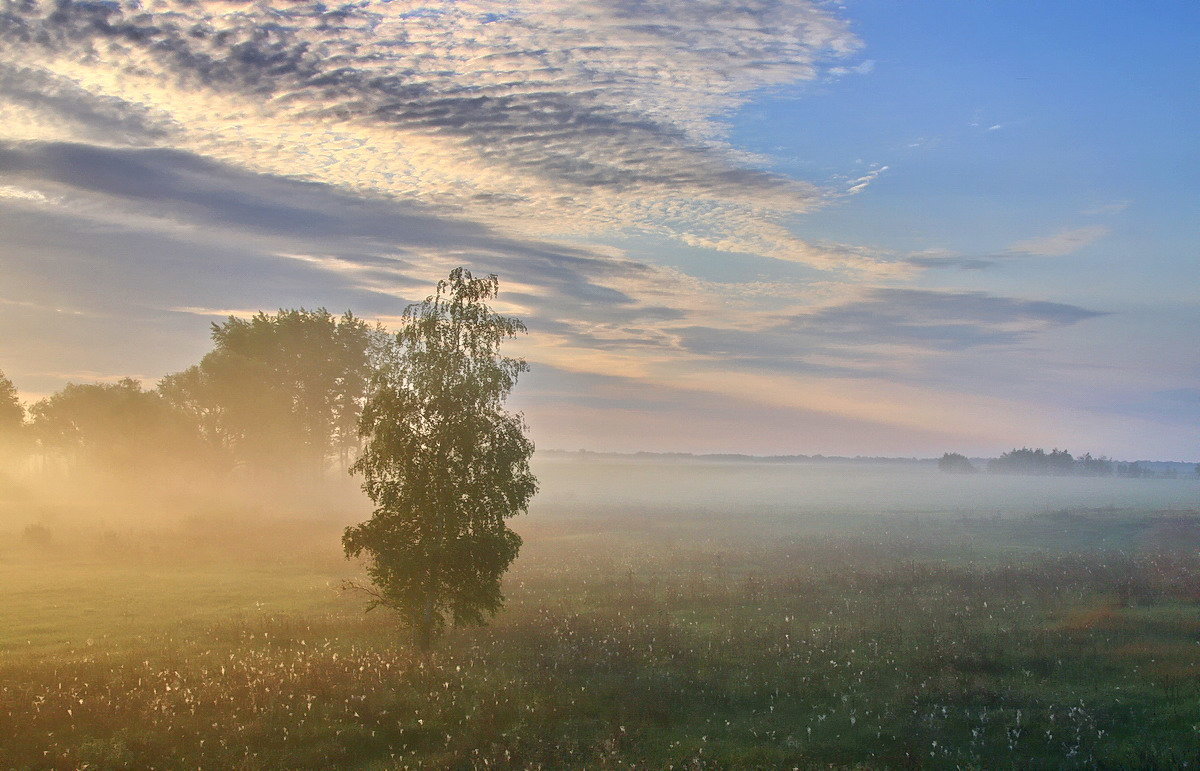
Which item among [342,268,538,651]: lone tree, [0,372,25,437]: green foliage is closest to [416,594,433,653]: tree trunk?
[342,268,538,651]: lone tree

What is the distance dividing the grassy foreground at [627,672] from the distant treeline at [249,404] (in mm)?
40554

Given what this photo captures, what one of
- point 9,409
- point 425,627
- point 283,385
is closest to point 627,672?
point 425,627

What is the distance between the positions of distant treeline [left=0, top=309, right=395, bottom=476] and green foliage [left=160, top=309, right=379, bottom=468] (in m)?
0.10

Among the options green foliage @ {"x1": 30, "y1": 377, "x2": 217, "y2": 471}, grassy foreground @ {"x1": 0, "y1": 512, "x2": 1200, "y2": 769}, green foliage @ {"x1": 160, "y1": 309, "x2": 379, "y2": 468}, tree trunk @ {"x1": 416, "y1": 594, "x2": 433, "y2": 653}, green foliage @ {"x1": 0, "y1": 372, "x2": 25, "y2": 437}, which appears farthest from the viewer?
green foliage @ {"x1": 0, "y1": 372, "x2": 25, "y2": 437}

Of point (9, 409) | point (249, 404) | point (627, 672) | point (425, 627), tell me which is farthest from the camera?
point (9, 409)

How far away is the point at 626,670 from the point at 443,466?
7718 millimetres

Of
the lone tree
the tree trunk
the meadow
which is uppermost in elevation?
the lone tree

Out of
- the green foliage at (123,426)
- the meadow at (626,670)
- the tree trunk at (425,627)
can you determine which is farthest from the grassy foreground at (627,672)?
the green foliage at (123,426)

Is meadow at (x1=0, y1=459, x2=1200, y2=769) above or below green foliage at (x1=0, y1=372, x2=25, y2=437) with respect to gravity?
below

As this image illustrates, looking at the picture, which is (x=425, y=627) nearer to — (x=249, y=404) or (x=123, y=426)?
(x=249, y=404)

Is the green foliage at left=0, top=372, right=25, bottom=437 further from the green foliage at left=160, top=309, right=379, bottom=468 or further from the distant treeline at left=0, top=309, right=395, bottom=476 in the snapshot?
the green foliage at left=160, top=309, right=379, bottom=468

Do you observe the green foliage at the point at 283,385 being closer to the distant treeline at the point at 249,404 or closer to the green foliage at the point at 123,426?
the distant treeline at the point at 249,404

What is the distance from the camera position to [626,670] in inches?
760

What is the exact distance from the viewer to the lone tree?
837 inches
